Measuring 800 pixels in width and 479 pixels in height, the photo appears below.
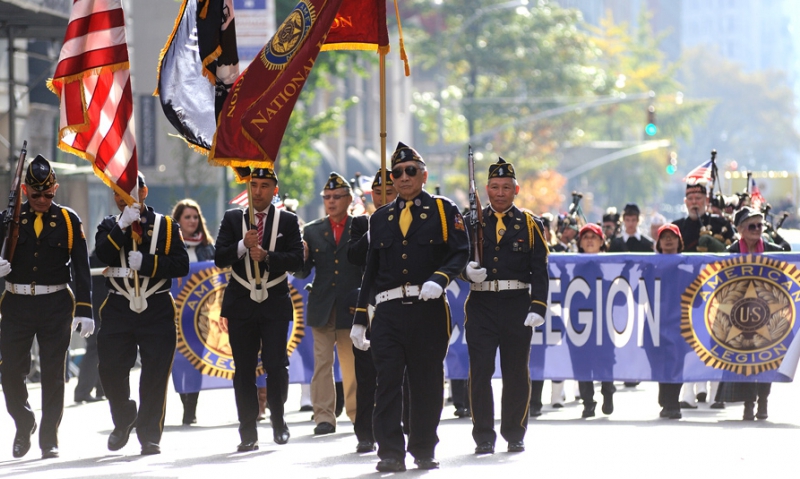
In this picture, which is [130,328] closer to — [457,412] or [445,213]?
[445,213]

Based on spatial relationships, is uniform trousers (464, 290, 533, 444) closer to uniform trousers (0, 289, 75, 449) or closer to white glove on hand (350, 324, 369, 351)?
white glove on hand (350, 324, 369, 351)

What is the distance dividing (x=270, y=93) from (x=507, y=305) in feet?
7.60

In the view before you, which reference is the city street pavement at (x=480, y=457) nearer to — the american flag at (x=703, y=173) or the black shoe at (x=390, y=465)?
the black shoe at (x=390, y=465)

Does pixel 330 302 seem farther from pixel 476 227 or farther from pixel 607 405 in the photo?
pixel 607 405

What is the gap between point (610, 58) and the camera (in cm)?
8688

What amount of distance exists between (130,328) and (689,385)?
5966mm

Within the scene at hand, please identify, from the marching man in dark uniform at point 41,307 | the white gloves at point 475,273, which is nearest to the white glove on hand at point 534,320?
the white gloves at point 475,273

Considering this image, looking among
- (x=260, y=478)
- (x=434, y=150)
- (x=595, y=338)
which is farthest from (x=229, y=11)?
(x=434, y=150)

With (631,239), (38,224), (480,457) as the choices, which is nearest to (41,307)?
(38,224)

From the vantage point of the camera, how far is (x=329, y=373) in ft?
42.0

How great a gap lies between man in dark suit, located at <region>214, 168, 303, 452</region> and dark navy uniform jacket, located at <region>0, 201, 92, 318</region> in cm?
100

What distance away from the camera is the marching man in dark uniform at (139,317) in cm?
1104

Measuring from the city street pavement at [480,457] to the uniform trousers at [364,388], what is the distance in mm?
272

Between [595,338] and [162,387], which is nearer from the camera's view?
[162,387]
